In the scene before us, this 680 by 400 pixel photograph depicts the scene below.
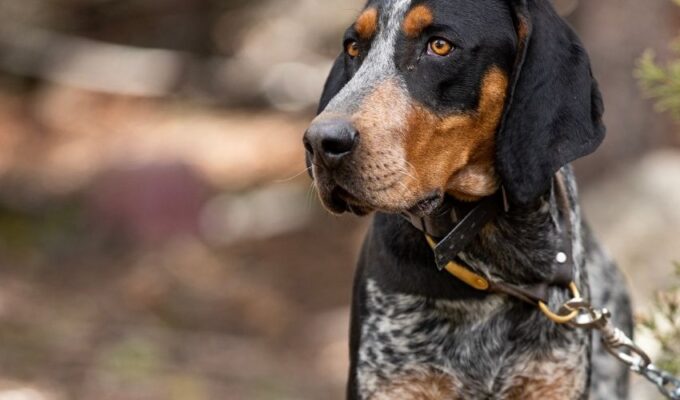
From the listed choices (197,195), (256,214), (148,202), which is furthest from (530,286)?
(256,214)

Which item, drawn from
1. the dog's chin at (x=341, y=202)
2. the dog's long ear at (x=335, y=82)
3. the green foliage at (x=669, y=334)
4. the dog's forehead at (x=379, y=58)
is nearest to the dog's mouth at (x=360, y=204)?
the dog's chin at (x=341, y=202)

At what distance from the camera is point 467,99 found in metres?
3.95

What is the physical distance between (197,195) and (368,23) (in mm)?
7280

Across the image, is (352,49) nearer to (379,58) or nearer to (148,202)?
(379,58)

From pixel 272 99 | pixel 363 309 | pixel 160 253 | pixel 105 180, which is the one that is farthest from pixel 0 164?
pixel 363 309

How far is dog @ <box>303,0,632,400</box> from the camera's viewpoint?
3824mm

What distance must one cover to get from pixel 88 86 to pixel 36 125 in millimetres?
920

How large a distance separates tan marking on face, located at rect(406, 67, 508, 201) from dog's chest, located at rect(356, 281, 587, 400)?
1.52 ft

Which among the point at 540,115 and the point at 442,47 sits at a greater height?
the point at 442,47

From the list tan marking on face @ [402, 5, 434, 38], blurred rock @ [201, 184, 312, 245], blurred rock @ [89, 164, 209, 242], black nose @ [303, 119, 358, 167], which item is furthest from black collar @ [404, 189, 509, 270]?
blurred rock @ [201, 184, 312, 245]

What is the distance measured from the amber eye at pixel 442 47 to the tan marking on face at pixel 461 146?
0.16 metres

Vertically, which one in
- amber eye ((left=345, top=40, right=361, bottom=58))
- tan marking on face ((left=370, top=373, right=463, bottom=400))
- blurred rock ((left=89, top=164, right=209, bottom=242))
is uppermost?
blurred rock ((left=89, top=164, right=209, bottom=242))

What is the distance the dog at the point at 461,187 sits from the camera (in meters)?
3.82

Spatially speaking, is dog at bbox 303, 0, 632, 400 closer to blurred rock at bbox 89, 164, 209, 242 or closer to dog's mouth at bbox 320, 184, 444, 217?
dog's mouth at bbox 320, 184, 444, 217
